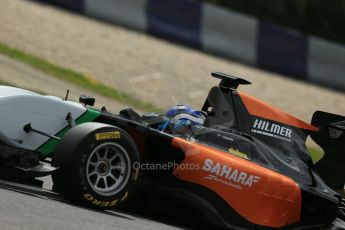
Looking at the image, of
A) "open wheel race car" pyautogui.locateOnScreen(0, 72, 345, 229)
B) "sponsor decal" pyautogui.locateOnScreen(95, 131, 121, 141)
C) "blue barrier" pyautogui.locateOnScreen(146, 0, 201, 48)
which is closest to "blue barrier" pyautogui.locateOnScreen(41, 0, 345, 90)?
"blue barrier" pyautogui.locateOnScreen(146, 0, 201, 48)

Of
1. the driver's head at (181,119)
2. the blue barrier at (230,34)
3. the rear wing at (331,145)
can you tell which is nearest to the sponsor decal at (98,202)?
the driver's head at (181,119)

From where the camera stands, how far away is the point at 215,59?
19875 mm

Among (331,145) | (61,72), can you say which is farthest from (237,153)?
(61,72)

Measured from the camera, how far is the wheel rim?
657 cm

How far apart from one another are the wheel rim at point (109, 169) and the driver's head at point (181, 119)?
0.87m

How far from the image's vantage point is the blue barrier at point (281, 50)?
20078mm

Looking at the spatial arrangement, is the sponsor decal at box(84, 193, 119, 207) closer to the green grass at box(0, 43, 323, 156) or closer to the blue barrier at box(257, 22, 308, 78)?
the green grass at box(0, 43, 323, 156)

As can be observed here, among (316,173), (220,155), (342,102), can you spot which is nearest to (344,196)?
(316,173)

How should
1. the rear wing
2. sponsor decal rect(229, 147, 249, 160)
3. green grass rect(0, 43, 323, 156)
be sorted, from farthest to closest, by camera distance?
green grass rect(0, 43, 323, 156) → the rear wing → sponsor decal rect(229, 147, 249, 160)

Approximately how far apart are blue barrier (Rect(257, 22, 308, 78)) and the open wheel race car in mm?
12145

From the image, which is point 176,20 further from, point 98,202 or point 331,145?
point 98,202

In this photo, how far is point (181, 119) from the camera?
745 cm

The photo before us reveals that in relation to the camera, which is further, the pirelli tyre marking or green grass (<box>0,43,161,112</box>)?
green grass (<box>0,43,161,112</box>)

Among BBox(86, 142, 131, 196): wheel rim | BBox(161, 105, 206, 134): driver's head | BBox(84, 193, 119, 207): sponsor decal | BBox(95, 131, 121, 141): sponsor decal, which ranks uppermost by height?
BBox(161, 105, 206, 134): driver's head
